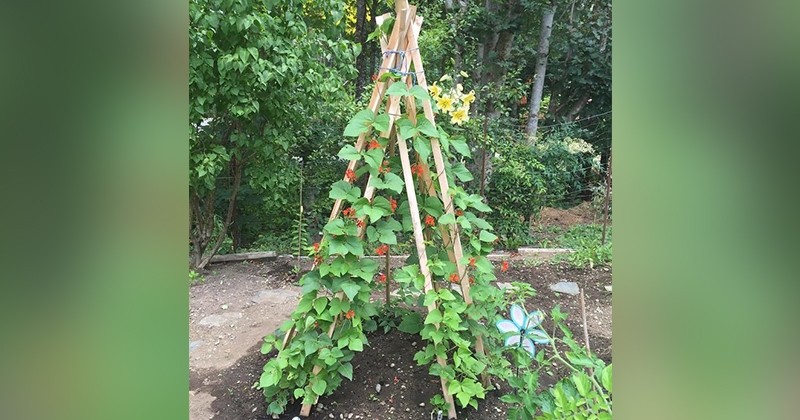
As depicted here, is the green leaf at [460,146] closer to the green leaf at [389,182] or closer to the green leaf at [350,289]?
the green leaf at [389,182]

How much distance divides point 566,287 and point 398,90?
2.56 m

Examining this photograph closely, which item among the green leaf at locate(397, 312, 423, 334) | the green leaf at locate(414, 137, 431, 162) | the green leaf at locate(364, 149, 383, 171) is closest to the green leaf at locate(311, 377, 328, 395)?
the green leaf at locate(397, 312, 423, 334)

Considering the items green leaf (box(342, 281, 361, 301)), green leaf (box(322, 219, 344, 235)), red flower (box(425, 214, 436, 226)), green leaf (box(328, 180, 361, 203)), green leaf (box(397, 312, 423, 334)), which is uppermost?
green leaf (box(328, 180, 361, 203))

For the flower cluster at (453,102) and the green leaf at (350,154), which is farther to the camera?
the flower cluster at (453,102)

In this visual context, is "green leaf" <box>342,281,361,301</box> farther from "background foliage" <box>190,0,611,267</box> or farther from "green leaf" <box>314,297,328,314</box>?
"background foliage" <box>190,0,611,267</box>

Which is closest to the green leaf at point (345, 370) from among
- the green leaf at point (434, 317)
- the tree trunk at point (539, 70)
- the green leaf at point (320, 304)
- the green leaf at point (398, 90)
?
the green leaf at point (320, 304)

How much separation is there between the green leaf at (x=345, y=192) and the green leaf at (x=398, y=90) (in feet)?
1.40

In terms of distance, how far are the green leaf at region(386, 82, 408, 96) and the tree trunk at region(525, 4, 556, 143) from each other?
161 inches

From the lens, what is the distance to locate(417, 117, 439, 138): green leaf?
1.92m

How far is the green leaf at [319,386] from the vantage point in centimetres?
203

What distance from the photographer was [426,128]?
193cm
